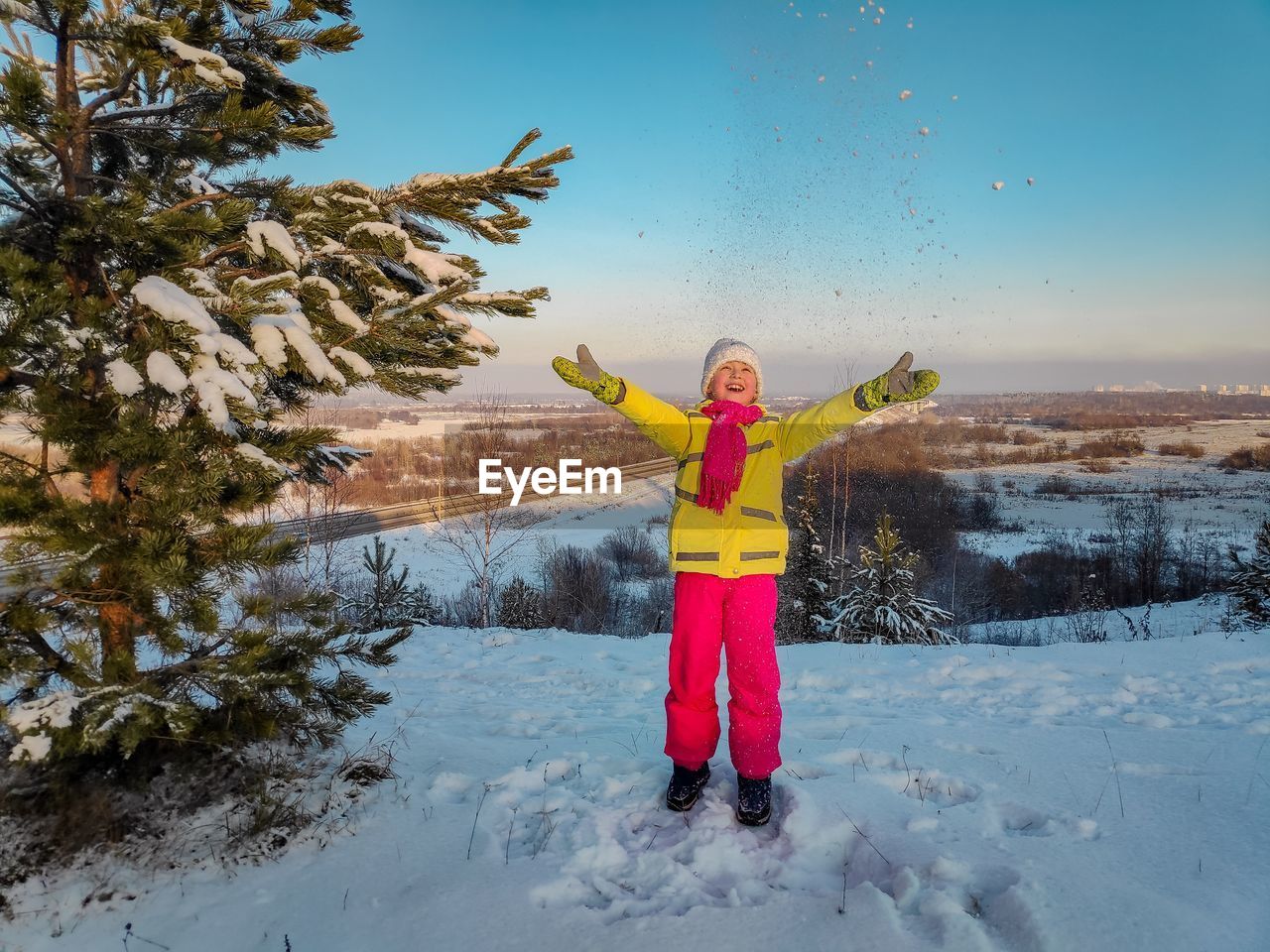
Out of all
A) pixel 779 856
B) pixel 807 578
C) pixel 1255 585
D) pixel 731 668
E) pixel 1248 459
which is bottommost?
pixel 807 578

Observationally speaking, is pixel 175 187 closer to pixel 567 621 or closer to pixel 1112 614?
pixel 567 621

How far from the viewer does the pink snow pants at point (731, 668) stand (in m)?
2.78

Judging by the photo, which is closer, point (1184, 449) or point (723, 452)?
point (723, 452)

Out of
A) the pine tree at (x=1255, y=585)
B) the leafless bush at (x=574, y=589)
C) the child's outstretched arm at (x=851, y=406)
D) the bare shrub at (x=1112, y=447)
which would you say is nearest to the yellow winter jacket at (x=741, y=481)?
the child's outstretched arm at (x=851, y=406)

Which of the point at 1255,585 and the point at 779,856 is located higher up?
the point at 779,856

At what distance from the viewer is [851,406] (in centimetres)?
267

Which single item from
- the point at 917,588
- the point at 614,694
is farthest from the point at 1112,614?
the point at 614,694

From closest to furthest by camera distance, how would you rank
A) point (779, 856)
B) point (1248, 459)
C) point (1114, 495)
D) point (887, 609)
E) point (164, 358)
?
point (164, 358) → point (779, 856) → point (887, 609) → point (1114, 495) → point (1248, 459)

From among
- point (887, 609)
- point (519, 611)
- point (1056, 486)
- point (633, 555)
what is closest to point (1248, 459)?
point (1056, 486)

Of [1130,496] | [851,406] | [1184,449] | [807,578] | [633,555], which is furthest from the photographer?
[1184,449]

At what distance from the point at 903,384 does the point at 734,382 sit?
2.61 feet

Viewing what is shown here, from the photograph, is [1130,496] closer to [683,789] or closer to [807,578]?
[807,578]

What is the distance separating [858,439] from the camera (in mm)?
43031

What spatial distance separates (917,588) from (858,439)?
18016 millimetres
